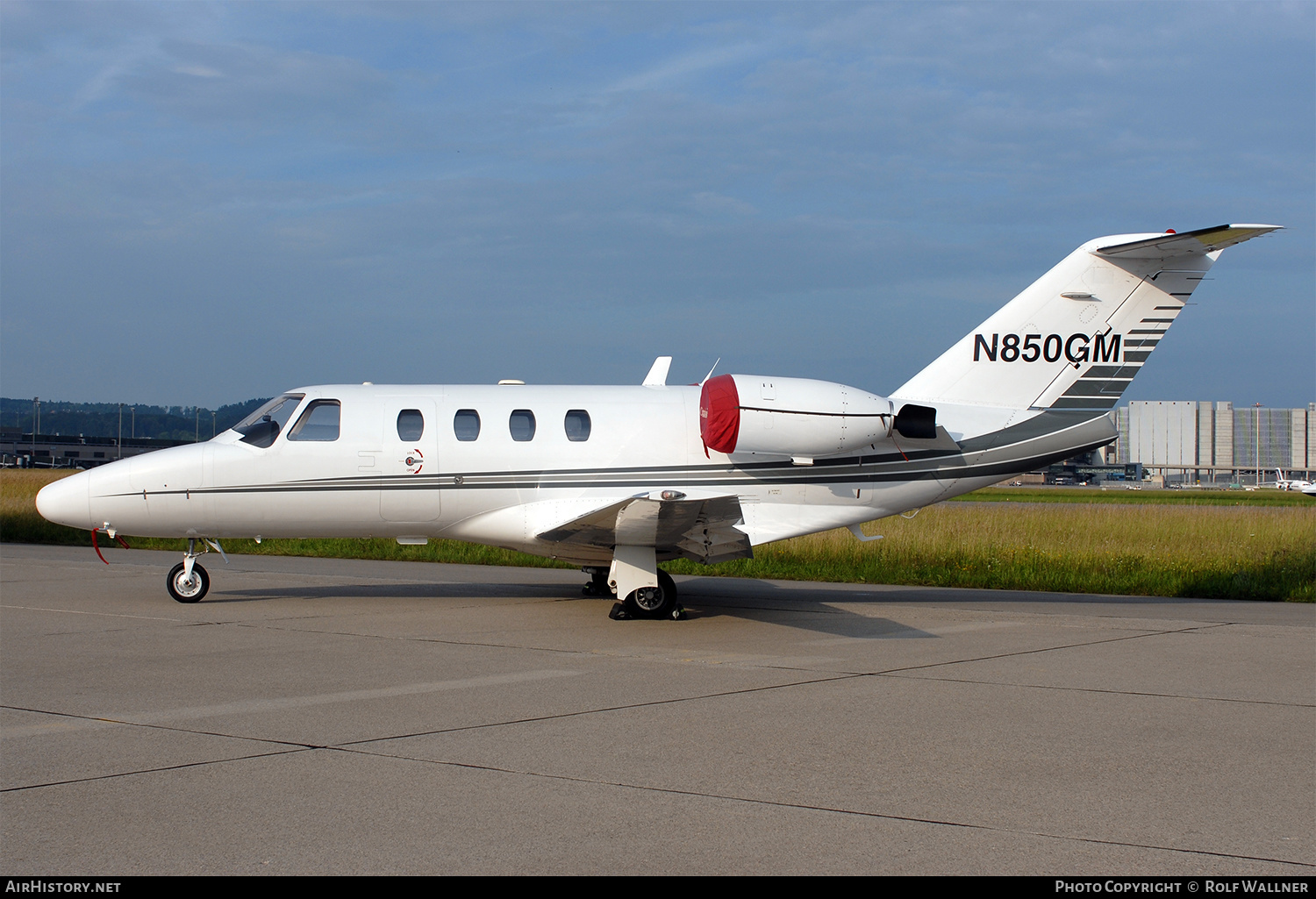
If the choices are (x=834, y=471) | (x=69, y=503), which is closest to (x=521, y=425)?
(x=834, y=471)

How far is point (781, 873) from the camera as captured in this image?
14.6 ft

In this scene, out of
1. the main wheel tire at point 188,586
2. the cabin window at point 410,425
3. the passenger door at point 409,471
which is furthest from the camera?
the main wheel tire at point 188,586

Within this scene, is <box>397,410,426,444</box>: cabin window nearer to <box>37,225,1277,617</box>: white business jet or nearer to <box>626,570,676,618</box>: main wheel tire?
<box>37,225,1277,617</box>: white business jet

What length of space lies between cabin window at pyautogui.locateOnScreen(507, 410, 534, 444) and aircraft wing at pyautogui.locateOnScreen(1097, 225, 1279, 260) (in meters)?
7.61

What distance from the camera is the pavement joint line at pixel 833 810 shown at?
4.79m

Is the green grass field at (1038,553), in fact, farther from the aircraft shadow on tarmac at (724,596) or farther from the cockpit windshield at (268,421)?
the cockpit windshield at (268,421)

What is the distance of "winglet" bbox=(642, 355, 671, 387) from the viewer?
1515cm

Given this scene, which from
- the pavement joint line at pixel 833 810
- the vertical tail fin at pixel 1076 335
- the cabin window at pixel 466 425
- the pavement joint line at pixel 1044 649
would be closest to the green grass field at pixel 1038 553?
the vertical tail fin at pixel 1076 335

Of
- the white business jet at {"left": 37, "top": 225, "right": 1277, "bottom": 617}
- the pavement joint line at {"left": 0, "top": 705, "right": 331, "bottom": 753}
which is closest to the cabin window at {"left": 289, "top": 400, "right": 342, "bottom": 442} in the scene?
the white business jet at {"left": 37, "top": 225, "right": 1277, "bottom": 617}

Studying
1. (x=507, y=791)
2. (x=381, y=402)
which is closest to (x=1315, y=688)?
(x=507, y=791)

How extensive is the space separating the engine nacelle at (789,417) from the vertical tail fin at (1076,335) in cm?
176

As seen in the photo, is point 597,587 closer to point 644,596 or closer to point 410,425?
point 644,596

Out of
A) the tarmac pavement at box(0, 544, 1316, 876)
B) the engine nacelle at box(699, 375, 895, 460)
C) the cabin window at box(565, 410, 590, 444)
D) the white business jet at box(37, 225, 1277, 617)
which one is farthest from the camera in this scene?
the cabin window at box(565, 410, 590, 444)

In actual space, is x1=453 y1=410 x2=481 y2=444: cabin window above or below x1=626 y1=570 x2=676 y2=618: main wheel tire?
above
